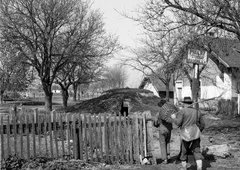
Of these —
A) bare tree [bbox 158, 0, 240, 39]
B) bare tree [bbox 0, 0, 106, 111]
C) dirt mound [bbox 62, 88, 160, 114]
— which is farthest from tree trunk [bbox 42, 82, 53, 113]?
bare tree [bbox 158, 0, 240, 39]

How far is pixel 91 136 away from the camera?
6.80 m

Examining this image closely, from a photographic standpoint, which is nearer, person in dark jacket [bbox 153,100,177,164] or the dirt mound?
person in dark jacket [bbox 153,100,177,164]

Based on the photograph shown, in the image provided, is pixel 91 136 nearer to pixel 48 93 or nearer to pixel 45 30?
pixel 45 30

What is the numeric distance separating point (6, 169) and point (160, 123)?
360cm

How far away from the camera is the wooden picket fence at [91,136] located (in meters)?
6.49

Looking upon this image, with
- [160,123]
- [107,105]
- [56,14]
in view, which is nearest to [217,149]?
[160,123]

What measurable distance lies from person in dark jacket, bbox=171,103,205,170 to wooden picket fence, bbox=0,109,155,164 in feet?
3.63

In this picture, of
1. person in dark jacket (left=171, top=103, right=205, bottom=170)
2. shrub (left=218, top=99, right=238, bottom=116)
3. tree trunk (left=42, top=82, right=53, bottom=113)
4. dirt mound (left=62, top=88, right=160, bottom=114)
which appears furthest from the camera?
shrub (left=218, top=99, right=238, bottom=116)

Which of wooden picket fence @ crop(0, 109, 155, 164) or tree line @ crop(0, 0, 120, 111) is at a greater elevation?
tree line @ crop(0, 0, 120, 111)

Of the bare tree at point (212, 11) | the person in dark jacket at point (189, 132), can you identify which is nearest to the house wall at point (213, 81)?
the bare tree at point (212, 11)

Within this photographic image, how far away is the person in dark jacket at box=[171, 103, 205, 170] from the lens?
6129 mm

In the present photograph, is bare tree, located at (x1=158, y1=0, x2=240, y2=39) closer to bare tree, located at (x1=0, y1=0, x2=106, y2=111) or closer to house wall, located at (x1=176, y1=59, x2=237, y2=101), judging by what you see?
bare tree, located at (x1=0, y1=0, x2=106, y2=111)

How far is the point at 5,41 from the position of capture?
53.5 ft

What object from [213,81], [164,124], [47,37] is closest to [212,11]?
[164,124]
